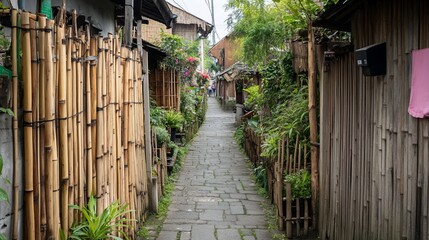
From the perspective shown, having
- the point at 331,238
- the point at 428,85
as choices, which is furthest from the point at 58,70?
the point at 331,238

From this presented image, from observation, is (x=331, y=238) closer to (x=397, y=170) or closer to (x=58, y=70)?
(x=397, y=170)

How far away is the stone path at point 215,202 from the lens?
6410 mm

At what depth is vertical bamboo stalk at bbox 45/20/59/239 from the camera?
3.14 metres

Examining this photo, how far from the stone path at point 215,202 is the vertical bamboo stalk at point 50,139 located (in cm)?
305

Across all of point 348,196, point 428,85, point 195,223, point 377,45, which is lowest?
point 195,223

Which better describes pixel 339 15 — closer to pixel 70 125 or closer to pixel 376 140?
pixel 376 140

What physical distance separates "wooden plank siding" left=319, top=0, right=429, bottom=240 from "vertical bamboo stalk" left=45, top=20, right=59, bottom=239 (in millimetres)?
2882

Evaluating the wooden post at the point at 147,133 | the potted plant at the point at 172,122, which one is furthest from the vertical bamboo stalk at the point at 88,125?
the potted plant at the point at 172,122

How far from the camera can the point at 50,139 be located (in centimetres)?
321

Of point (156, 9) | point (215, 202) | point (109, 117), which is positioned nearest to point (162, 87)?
point (156, 9)

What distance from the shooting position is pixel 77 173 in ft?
12.6

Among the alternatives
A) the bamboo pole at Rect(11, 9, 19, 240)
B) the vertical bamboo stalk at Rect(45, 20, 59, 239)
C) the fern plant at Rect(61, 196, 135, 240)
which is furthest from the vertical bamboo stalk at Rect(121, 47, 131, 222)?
the bamboo pole at Rect(11, 9, 19, 240)

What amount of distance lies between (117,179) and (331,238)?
2915mm

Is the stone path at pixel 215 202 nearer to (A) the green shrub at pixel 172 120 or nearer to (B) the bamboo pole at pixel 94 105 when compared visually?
(A) the green shrub at pixel 172 120
